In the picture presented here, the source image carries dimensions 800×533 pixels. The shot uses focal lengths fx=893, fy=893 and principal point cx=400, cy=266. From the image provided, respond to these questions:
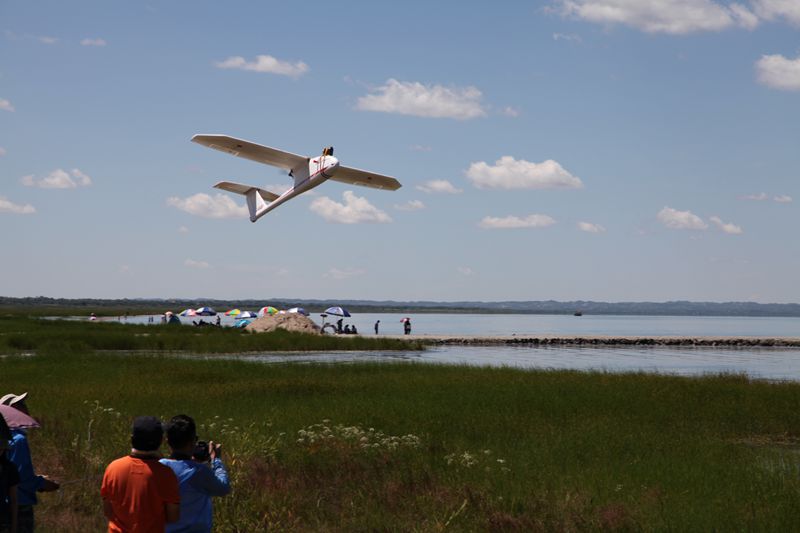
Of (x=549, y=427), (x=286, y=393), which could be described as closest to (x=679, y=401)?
(x=549, y=427)

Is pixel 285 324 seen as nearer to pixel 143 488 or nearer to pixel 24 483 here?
pixel 24 483

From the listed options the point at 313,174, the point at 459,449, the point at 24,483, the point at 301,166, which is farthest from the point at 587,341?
the point at 24,483

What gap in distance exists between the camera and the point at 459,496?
35.3 ft

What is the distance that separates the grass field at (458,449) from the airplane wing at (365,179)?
15620 millimetres

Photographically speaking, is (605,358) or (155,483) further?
(605,358)

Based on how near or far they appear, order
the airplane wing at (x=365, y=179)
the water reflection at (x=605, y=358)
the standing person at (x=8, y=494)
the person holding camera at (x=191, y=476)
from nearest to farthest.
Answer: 1. the person holding camera at (x=191, y=476)
2. the standing person at (x=8, y=494)
3. the water reflection at (x=605, y=358)
4. the airplane wing at (x=365, y=179)

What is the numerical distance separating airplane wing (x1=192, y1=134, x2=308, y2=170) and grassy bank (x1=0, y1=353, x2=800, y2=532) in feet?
39.6

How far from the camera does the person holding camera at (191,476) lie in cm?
612

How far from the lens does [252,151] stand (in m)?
37.8

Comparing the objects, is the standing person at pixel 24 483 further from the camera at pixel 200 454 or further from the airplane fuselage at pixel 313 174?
the airplane fuselage at pixel 313 174

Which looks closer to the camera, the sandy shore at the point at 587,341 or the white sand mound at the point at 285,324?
the white sand mound at the point at 285,324

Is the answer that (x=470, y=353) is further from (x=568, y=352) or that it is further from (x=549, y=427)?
(x=549, y=427)

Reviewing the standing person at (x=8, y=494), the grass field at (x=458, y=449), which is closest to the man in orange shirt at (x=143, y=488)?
the standing person at (x=8, y=494)

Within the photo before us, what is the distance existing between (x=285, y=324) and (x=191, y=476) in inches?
2206
